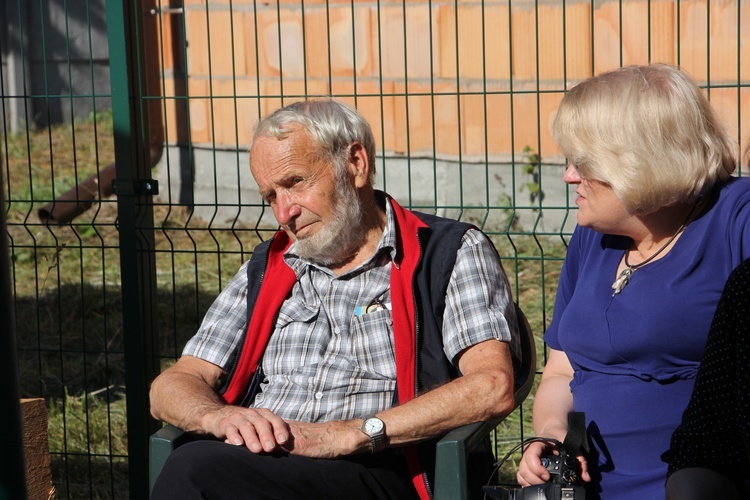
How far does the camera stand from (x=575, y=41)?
602 centimetres

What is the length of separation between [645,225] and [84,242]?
5788 millimetres

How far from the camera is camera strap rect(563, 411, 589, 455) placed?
2348 mm

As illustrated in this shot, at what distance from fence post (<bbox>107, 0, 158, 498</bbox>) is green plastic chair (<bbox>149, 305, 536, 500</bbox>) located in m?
1.06

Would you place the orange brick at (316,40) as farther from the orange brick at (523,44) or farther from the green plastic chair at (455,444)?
the green plastic chair at (455,444)

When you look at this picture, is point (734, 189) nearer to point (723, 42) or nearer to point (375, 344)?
point (375, 344)

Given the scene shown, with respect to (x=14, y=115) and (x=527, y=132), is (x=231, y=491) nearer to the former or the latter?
(x=527, y=132)

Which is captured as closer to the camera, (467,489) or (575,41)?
(467,489)

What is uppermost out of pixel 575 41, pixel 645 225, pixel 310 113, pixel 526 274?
pixel 575 41

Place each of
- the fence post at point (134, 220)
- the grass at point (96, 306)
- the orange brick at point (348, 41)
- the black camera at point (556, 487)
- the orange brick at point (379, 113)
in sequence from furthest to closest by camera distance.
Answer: the orange brick at point (348, 41) → the orange brick at point (379, 113) → the grass at point (96, 306) → the fence post at point (134, 220) → the black camera at point (556, 487)

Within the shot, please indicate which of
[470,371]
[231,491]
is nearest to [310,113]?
[470,371]

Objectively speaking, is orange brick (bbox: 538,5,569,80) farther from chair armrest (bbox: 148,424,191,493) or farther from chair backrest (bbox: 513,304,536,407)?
chair armrest (bbox: 148,424,191,493)

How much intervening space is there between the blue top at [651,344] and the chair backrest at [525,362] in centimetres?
36

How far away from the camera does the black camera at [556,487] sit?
2246 mm

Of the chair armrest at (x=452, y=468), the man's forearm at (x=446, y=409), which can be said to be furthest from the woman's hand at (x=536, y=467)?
the man's forearm at (x=446, y=409)
